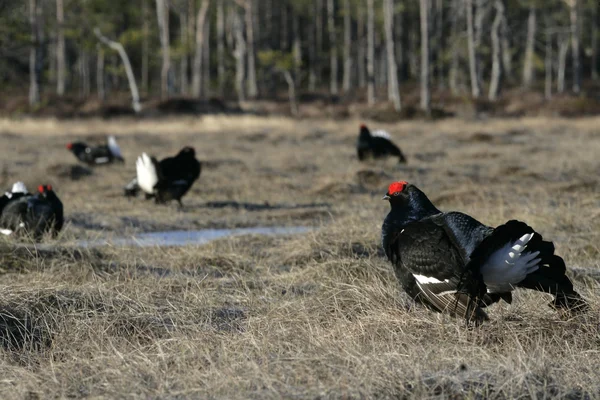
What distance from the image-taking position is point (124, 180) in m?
12.4

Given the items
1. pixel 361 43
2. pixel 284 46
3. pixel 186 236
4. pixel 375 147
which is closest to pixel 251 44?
pixel 361 43

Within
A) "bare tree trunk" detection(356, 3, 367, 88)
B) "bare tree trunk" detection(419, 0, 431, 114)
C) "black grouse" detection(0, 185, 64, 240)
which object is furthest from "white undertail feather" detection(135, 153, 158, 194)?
"bare tree trunk" detection(356, 3, 367, 88)

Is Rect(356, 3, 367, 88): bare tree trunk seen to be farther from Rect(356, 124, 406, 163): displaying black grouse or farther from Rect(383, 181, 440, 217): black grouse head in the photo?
Rect(383, 181, 440, 217): black grouse head

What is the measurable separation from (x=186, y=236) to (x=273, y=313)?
362cm

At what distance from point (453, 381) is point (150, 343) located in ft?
5.27

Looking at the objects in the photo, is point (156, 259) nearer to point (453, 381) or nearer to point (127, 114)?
point (453, 381)

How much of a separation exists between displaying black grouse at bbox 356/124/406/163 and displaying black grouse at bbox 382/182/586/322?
9880mm

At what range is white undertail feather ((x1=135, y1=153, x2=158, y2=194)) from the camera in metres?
9.74

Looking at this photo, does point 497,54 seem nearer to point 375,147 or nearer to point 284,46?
point 375,147

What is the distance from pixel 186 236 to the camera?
7.85m

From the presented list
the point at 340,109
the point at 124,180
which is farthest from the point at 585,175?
the point at 340,109

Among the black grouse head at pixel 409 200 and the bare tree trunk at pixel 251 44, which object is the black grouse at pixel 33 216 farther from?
the bare tree trunk at pixel 251 44

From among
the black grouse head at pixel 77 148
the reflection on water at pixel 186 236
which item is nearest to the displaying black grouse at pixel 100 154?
the black grouse head at pixel 77 148

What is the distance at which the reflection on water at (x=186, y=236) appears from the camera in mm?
6859
